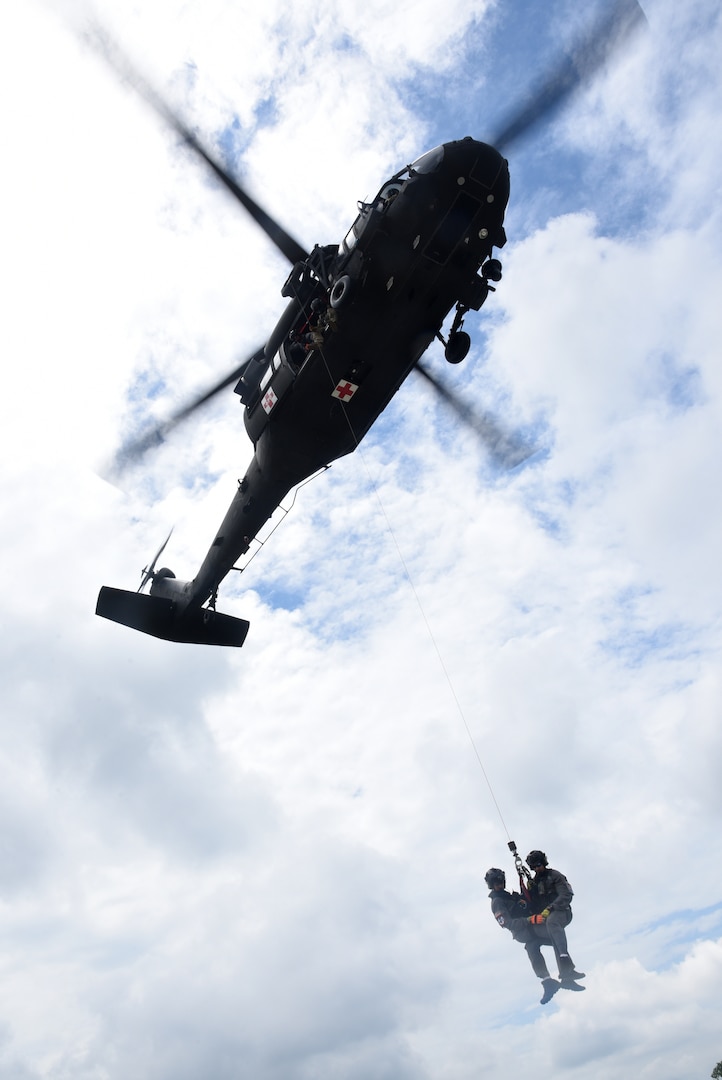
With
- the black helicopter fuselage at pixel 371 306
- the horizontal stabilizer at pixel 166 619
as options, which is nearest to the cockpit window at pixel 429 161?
the black helicopter fuselage at pixel 371 306

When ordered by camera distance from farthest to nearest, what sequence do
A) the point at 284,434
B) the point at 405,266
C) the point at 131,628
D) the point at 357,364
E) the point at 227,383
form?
the point at 131,628, the point at 227,383, the point at 284,434, the point at 357,364, the point at 405,266

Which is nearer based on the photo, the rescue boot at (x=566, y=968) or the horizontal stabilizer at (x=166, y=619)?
the rescue boot at (x=566, y=968)

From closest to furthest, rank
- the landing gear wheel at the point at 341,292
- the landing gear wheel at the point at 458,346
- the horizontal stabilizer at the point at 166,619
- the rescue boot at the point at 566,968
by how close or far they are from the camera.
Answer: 1. the rescue boot at the point at 566,968
2. the landing gear wheel at the point at 341,292
3. the landing gear wheel at the point at 458,346
4. the horizontal stabilizer at the point at 166,619

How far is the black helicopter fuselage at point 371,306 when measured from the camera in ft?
38.9

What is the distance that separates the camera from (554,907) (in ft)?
36.1

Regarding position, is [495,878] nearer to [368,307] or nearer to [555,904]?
[555,904]

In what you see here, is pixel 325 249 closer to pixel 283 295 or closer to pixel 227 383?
pixel 283 295

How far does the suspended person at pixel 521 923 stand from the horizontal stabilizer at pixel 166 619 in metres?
8.53

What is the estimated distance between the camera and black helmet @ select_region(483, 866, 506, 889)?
38.1ft

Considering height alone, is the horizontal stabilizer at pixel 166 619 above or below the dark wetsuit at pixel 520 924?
above

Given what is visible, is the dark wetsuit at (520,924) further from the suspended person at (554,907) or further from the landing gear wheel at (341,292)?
the landing gear wheel at (341,292)

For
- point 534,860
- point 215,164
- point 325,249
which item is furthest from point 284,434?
point 534,860

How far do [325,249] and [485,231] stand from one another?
2849mm

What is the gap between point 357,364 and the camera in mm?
13148
